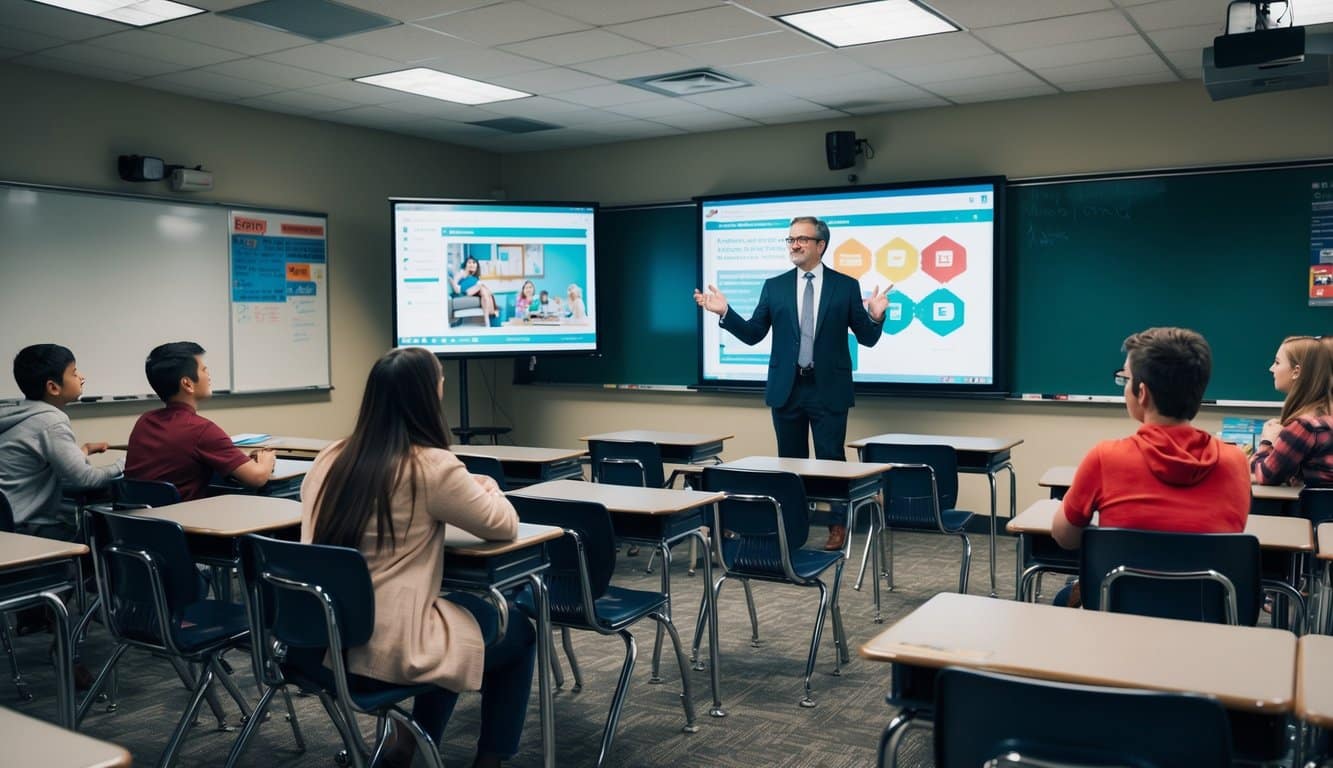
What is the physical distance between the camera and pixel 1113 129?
625cm

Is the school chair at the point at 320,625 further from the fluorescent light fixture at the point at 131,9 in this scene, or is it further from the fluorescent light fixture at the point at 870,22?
the fluorescent light fixture at the point at 870,22

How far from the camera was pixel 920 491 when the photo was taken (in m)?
4.72

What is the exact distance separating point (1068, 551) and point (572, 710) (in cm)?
169

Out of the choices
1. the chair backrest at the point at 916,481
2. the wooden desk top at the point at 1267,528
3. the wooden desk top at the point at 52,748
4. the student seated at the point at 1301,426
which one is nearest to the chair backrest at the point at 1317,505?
the student seated at the point at 1301,426

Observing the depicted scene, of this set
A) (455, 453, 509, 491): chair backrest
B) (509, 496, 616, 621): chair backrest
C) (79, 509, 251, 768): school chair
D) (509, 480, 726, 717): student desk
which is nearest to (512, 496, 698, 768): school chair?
(509, 496, 616, 621): chair backrest

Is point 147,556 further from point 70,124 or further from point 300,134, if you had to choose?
point 300,134

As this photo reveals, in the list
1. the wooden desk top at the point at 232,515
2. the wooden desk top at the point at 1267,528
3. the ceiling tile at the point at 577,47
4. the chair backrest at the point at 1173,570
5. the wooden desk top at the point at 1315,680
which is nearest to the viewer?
the wooden desk top at the point at 1315,680

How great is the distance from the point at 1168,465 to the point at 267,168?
5974 millimetres

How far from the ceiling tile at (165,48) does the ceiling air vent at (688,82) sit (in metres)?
2.20

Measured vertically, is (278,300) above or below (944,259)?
below

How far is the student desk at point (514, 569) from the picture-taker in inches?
99.4

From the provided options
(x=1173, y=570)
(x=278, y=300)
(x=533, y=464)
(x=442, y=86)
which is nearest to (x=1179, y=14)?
(x=1173, y=570)

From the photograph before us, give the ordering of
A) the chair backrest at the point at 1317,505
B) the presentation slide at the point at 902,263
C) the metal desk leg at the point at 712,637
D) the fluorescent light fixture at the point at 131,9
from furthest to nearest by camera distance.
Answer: the presentation slide at the point at 902,263
the fluorescent light fixture at the point at 131,9
the metal desk leg at the point at 712,637
the chair backrest at the point at 1317,505

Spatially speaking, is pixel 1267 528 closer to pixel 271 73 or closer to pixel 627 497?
pixel 627 497
